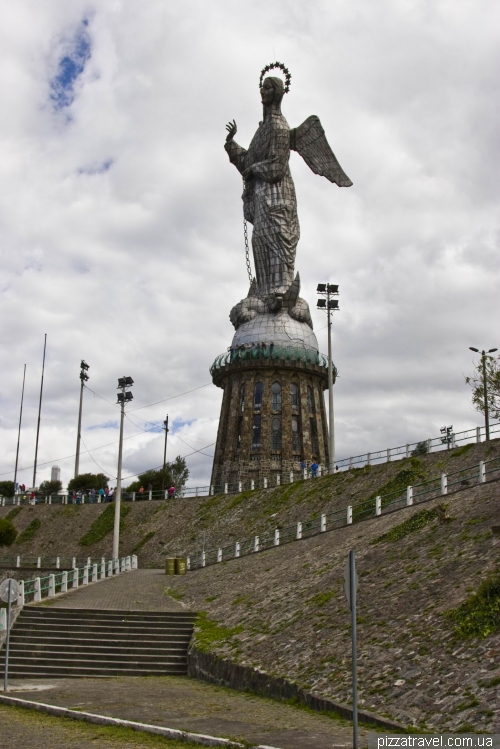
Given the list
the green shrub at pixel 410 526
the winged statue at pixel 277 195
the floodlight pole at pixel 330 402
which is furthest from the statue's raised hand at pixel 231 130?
the green shrub at pixel 410 526

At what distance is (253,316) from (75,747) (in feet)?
186

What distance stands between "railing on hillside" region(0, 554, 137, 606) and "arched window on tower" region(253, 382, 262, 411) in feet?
81.6

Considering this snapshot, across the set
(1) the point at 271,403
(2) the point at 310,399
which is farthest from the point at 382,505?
(2) the point at 310,399

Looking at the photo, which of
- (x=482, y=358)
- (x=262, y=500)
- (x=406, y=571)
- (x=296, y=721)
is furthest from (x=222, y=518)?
(x=296, y=721)

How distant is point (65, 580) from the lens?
27422mm

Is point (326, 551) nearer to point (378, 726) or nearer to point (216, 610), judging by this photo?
point (216, 610)

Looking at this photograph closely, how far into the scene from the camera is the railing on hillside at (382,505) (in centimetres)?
2388

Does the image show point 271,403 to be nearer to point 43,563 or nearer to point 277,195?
point 277,195

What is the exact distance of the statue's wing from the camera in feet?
220

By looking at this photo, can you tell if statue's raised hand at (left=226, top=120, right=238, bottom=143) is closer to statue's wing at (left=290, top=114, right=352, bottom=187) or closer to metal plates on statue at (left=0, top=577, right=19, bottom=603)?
statue's wing at (left=290, top=114, right=352, bottom=187)

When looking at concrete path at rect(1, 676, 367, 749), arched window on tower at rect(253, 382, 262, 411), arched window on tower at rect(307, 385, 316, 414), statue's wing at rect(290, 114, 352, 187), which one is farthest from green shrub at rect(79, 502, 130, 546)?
concrete path at rect(1, 676, 367, 749)

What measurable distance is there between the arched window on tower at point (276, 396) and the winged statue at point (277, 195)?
6.43 meters

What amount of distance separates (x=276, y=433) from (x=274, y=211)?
63.6 ft

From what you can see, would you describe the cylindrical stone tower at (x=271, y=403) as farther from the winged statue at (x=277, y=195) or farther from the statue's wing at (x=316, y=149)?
the statue's wing at (x=316, y=149)
